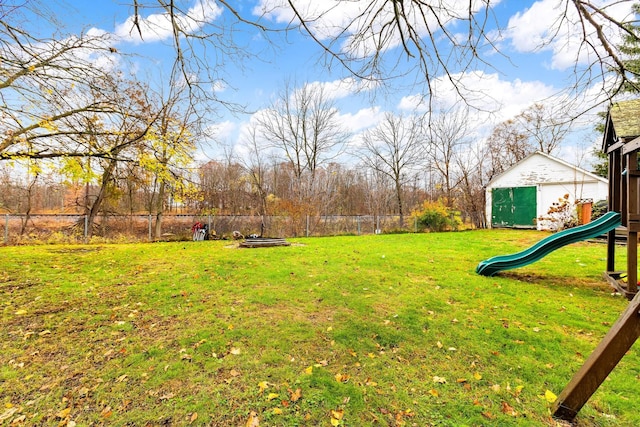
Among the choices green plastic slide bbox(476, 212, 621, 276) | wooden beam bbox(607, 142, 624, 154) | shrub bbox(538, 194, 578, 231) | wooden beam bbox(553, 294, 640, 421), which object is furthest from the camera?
shrub bbox(538, 194, 578, 231)

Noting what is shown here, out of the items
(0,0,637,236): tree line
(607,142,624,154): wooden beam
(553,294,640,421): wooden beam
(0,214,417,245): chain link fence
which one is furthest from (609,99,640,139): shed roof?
(0,214,417,245): chain link fence

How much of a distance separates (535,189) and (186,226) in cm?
1939

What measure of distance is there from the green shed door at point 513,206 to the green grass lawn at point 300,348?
11.4 m

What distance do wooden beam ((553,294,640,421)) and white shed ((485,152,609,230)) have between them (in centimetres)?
1549

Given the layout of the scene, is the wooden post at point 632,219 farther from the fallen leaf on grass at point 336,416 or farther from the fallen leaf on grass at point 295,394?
the fallen leaf on grass at point 295,394

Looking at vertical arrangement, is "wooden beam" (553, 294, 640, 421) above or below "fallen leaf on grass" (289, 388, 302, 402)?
above

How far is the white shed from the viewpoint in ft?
47.0

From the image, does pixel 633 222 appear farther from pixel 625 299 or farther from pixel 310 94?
pixel 310 94

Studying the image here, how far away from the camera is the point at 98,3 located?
3.33m

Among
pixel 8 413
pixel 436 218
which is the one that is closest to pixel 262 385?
pixel 8 413

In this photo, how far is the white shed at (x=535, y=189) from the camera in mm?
14336

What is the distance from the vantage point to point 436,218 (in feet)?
52.2

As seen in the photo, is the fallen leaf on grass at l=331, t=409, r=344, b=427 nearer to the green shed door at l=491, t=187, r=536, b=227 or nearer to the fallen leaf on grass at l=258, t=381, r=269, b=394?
the fallen leaf on grass at l=258, t=381, r=269, b=394

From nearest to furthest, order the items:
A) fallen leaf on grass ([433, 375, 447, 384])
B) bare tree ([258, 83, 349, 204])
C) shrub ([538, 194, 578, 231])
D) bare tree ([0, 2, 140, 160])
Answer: fallen leaf on grass ([433, 375, 447, 384]), bare tree ([0, 2, 140, 160]), shrub ([538, 194, 578, 231]), bare tree ([258, 83, 349, 204])
